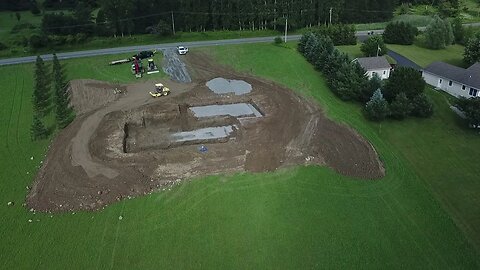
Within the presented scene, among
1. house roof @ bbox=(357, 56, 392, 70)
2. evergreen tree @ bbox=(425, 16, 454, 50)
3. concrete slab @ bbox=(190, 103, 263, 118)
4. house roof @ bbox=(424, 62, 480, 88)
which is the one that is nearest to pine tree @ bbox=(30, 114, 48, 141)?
concrete slab @ bbox=(190, 103, 263, 118)

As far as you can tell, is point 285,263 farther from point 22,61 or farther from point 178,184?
point 22,61

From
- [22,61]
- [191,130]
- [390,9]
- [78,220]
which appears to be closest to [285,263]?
[78,220]

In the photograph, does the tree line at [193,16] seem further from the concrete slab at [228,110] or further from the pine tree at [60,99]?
the concrete slab at [228,110]

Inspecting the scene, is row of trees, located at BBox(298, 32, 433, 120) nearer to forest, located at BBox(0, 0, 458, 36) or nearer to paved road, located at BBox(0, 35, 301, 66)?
paved road, located at BBox(0, 35, 301, 66)

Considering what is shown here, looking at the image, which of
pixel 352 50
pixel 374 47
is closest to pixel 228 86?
pixel 374 47

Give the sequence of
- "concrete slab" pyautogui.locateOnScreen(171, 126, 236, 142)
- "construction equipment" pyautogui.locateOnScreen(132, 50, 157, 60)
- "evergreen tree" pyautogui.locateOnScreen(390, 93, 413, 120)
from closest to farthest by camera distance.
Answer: "concrete slab" pyautogui.locateOnScreen(171, 126, 236, 142)
"evergreen tree" pyautogui.locateOnScreen(390, 93, 413, 120)
"construction equipment" pyautogui.locateOnScreen(132, 50, 157, 60)

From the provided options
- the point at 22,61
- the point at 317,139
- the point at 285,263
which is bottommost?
the point at 285,263

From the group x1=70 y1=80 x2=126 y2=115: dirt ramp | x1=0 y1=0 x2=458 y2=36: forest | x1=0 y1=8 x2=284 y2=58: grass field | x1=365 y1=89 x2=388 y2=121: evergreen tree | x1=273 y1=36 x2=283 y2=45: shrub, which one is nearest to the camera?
x1=365 y1=89 x2=388 y2=121: evergreen tree
